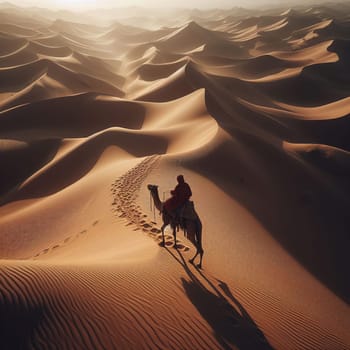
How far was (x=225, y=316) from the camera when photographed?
18.7 ft

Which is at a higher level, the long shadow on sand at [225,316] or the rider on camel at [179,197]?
the rider on camel at [179,197]

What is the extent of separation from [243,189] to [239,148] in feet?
10.9

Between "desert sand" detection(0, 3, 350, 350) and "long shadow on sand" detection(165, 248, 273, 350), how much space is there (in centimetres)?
2

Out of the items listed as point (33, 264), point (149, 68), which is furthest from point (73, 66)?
point (33, 264)

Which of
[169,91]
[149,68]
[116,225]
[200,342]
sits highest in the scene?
[149,68]

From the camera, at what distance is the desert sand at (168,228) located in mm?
5172

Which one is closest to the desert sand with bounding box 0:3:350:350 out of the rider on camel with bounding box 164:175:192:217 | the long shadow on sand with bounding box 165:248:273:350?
the long shadow on sand with bounding box 165:248:273:350

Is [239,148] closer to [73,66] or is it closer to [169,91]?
[169,91]

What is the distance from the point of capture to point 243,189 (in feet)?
43.4

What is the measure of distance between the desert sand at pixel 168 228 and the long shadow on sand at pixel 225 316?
21mm

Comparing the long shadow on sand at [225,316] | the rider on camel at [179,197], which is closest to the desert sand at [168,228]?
the long shadow on sand at [225,316]

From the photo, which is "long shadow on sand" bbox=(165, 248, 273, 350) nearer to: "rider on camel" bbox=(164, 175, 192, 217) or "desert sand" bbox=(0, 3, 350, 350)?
"desert sand" bbox=(0, 3, 350, 350)

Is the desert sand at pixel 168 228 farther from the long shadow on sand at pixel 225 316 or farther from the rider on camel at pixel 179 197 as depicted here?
the rider on camel at pixel 179 197

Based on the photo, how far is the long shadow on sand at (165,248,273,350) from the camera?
17.1ft
